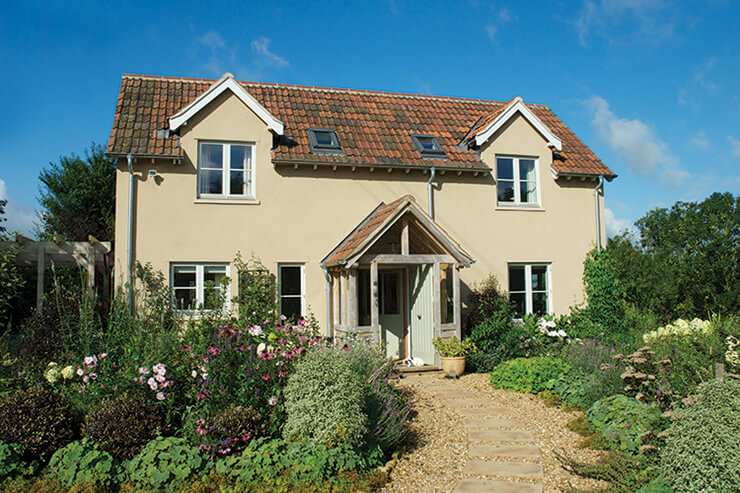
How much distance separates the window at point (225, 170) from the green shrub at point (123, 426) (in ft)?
25.7

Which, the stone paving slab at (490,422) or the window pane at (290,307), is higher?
the window pane at (290,307)

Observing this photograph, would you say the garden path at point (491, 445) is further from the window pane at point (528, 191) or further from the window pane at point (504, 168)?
the window pane at point (504, 168)

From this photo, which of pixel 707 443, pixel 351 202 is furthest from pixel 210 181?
pixel 707 443

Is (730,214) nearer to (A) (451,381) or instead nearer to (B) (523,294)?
(B) (523,294)

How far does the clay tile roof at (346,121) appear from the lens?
46.6 ft

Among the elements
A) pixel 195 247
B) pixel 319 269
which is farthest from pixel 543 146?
pixel 195 247

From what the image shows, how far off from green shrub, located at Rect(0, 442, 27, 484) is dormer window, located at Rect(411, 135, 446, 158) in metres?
11.9

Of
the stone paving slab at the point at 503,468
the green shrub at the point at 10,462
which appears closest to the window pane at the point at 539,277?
the stone paving slab at the point at 503,468

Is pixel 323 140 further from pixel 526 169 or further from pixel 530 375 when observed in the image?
pixel 530 375

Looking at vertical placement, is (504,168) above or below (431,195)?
above

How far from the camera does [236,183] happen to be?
1434 cm

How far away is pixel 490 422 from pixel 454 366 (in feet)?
11.2

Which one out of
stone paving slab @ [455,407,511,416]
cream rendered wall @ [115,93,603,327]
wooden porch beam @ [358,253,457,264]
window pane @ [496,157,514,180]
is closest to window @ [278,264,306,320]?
cream rendered wall @ [115,93,603,327]

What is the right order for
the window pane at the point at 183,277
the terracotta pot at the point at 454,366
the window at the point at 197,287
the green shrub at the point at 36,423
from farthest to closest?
the window pane at the point at 183,277 < the window at the point at 197,287 < the terracotta pot at the point at 454,366 < the green shrub at the point at 36,423
